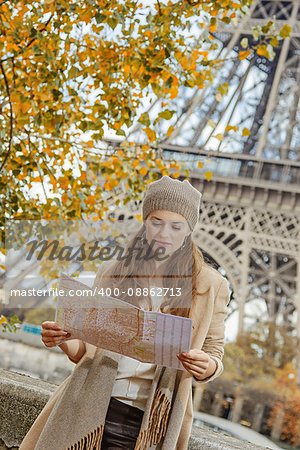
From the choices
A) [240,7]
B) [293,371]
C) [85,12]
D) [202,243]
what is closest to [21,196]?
[85,12]

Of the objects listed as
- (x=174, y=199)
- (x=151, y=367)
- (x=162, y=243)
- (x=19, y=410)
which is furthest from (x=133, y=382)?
(x=19, y=410)

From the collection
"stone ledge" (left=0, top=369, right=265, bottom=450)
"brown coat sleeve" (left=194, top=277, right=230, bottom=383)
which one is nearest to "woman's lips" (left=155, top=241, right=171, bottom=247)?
"brown coat sleeve" (left=194, top=277, right=230, bottom=383)

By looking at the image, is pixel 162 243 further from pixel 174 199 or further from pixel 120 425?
pixel 120 425

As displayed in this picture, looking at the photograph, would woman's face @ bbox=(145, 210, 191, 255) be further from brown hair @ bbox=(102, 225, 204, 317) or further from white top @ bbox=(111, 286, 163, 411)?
white top @ bbox=(111, 286, 163, 411)

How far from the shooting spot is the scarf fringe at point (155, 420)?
156cm

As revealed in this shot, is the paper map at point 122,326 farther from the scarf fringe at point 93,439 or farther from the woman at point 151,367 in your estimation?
the scarf fringe at point 93,439

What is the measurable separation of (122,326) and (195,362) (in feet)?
0.73

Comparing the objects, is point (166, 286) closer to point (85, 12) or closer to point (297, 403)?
point (85, 12)

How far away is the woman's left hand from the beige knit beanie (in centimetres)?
46

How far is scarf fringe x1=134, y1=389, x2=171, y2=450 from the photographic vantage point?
1.56 meters

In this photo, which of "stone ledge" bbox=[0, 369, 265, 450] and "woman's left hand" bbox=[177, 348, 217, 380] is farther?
"stone ledge" bbox=[0, 369, 265, 450]

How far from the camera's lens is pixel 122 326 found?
1.50 m

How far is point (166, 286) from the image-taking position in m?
1.73

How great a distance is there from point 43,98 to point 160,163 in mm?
1371
